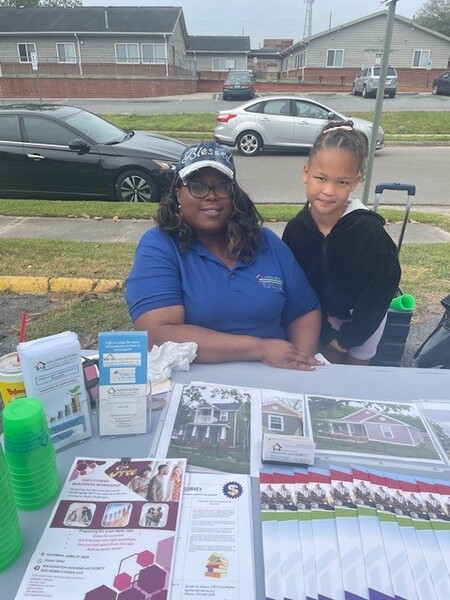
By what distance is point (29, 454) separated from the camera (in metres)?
1.06

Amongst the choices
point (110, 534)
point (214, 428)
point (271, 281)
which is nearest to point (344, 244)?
point (271, 281)

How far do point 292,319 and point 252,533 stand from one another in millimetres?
1195

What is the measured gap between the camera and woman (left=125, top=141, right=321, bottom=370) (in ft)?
6.00

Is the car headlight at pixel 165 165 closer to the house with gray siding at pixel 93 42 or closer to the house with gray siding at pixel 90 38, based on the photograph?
the house with gray siding at pixel 93 42

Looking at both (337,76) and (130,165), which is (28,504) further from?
(337,76)

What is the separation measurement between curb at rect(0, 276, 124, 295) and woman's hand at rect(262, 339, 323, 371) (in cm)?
245

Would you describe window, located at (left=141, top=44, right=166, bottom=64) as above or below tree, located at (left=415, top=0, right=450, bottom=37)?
below

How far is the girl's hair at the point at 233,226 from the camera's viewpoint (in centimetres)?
197

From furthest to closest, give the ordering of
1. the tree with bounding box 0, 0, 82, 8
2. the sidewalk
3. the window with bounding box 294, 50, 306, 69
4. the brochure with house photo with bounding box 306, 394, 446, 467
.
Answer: the tree with bounding box 0, 0, 82, 8
the window with bounding box 294, 50, 306, 69
the sidewalk
the brochure with house photo with bounding box 306, 394, 446, 467

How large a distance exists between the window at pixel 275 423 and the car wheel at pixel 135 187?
5787 mm

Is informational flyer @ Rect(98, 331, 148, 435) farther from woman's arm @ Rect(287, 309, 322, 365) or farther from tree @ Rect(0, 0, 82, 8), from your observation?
tree @ Rect(0, 0, 82, 8)

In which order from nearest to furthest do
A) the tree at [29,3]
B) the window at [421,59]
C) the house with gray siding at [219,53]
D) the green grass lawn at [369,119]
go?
the green grass lawn at [369,119]
the window at [421,59]
the house with gray siding at [219,53]
the tree at [29,3]

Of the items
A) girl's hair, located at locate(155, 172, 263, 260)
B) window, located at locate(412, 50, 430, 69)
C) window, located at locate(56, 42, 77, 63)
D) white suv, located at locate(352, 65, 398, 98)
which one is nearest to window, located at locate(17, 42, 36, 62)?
window, located at locate(56, 42, 77, 63)

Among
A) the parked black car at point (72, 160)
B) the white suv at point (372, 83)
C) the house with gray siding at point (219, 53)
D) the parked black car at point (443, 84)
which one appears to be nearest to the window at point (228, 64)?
the house with gray siding at point (219, 53)
